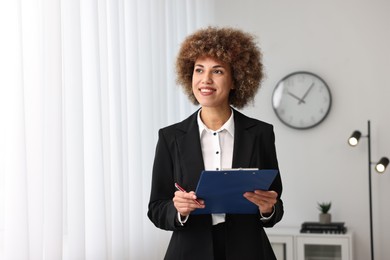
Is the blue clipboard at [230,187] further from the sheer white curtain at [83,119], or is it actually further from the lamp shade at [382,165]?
the lamp shade at [382,165]

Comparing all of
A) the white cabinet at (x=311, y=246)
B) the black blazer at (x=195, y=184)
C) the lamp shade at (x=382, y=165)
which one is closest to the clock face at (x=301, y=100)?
the lamp shade at (x=382, y=165)

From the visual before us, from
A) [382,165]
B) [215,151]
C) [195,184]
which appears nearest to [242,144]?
[215,151]

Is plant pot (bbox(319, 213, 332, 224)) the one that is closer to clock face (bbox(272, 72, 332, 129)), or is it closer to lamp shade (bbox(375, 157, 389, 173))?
lamp shade (bbox(375, 157, 389, 173))

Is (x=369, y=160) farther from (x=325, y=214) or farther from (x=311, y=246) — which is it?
(x=311, y=246)

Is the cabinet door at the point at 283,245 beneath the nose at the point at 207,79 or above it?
beneath

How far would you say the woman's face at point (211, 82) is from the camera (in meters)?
2.12

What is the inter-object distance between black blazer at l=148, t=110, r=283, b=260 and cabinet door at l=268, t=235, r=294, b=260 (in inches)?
106

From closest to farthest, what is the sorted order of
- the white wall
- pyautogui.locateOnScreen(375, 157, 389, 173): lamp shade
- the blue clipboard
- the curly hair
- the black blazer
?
the blue clipboard, the black blazer, the curly hair, pyautogui.locateOnScreen(375, 157, 389, 173): lamp shade, the white wall

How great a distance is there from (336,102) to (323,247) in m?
1.13

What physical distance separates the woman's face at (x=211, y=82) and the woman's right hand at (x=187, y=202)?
0.32m

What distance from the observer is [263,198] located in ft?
6.47

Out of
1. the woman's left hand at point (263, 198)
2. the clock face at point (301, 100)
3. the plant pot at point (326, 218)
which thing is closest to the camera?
the woman's left hand at point (263, 198)

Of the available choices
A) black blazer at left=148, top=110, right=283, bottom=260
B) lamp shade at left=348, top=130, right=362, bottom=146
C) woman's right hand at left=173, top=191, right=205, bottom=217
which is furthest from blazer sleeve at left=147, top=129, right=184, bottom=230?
lamp shade at left=348, top=130, right=362, bottom=146

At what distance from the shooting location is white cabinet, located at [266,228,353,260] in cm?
471
